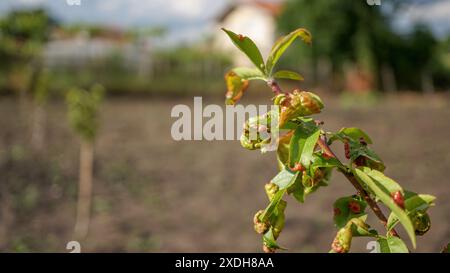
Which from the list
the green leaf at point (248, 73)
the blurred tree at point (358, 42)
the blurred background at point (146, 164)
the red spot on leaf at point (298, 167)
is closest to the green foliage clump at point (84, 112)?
the blurred background at point (146, 164)

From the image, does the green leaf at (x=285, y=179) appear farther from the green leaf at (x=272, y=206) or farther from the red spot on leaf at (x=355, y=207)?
the red spot on leaf at (x=355, y=207)

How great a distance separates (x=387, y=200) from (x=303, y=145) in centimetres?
13

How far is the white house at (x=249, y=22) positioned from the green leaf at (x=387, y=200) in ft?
61.5

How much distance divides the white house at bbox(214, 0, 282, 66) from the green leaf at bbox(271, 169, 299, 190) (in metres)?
18.7

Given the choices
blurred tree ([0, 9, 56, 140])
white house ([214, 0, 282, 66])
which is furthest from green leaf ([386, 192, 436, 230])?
white house ([214, 0, 282, 66])

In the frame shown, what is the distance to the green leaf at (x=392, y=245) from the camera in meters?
0.64

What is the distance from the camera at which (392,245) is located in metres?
0.65

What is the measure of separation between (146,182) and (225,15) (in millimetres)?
16968

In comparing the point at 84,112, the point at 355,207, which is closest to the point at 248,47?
the point at 355,207

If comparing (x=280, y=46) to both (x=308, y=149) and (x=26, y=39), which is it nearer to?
(x=308, y=149)

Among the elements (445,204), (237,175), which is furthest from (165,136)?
(445,204)

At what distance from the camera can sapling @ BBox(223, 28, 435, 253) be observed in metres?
0.63

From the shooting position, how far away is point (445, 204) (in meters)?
4.18

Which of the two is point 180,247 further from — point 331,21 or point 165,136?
point 331,21
